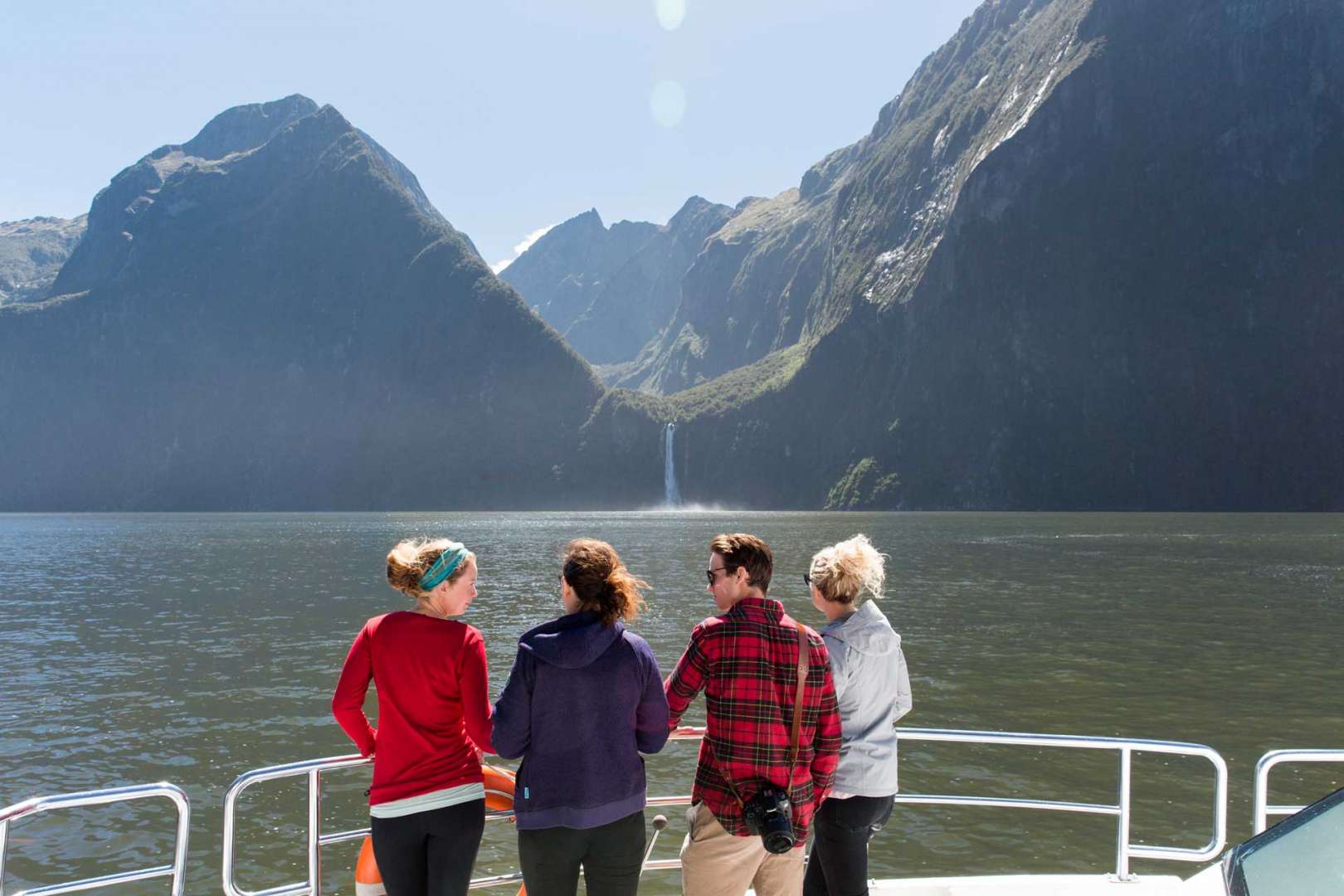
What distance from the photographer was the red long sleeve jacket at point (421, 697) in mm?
4102

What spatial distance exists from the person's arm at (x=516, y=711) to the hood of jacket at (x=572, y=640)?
9 cm

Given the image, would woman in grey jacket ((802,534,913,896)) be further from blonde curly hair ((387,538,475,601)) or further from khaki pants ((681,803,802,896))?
blonde curly hair ((387,538,475,601))

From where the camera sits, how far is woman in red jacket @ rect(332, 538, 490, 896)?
4.11 m

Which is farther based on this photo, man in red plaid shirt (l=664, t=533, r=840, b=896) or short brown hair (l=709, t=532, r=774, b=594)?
short brown hair (l=709, t=532, r=774, b=594)

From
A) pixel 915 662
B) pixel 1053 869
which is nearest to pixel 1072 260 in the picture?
pixel 915 662

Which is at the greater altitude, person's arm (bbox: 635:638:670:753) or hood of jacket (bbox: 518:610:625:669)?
hood of jacket (bbox: 518:610:625:669)

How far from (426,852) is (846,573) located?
2442mm

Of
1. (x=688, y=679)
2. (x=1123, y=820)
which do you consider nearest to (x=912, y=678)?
(x=1123, y=820)

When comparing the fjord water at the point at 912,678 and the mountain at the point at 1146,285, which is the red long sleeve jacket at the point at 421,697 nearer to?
the fjord water at the point at 912,678

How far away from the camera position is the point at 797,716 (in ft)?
13.4

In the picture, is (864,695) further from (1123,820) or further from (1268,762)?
(1268,762)

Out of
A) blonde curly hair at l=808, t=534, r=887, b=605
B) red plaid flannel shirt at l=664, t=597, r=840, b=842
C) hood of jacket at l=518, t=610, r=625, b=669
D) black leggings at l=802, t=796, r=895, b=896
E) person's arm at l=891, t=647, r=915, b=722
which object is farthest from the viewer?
person's arm at l=891, t=647, r=915, b=722

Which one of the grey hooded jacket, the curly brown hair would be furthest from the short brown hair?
the grey hooded jacket

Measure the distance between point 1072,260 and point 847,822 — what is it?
18557 cm
